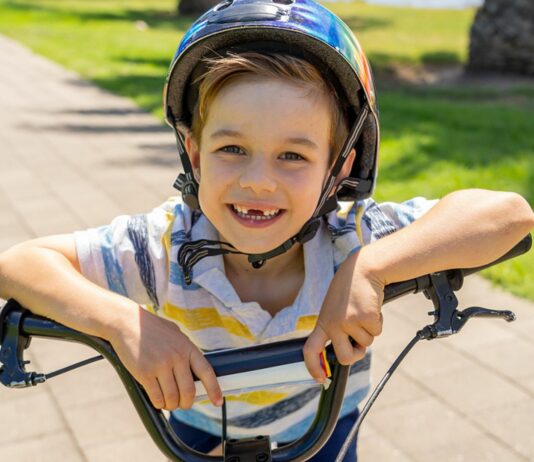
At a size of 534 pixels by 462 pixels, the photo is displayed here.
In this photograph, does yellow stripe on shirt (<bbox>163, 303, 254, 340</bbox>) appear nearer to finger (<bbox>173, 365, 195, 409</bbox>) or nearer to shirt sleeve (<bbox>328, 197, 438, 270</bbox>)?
shirt sleeve (<bbox>328, 197, 438, 270</bbox>)

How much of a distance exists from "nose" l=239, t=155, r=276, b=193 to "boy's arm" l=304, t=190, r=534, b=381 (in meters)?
0.24

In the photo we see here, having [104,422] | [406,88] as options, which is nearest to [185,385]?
[104,422]

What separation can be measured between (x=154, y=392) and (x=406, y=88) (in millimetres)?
10705

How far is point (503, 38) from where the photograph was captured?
455 inches

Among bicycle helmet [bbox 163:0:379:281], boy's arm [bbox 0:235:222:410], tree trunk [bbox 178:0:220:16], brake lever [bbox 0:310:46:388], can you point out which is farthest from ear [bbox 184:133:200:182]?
tree trunk [bbox 178:0:220:16]

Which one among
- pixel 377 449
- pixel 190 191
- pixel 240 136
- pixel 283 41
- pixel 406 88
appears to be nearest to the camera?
pixel 240 136

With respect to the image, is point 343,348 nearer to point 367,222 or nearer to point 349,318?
point 349,318

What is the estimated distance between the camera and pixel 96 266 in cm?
220

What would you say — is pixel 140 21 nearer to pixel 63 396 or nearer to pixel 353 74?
pixel 63 396

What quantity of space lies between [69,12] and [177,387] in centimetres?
2235

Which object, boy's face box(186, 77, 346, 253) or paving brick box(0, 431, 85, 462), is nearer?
boy's face box(186, 77, 346, 253)

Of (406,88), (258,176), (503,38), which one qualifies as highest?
(258,176)

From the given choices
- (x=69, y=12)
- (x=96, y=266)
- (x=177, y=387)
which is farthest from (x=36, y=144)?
(x=69, y=12)

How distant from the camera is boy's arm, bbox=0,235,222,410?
66.5 inches
